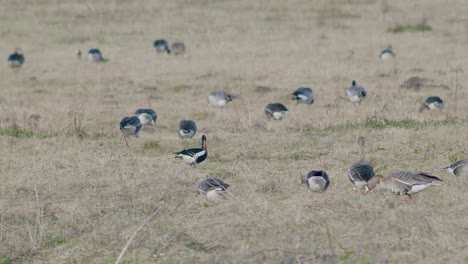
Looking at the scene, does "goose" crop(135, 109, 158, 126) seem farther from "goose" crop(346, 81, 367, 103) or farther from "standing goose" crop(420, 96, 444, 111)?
"standing goose" crop(420, 96, 444, 111)

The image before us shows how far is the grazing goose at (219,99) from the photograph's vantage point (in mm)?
18797

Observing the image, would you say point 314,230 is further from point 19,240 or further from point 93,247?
point 19,240

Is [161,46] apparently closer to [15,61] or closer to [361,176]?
[15,61]

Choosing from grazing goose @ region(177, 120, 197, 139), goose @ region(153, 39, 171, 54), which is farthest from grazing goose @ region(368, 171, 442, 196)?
goose @ region(153, 39, 171, 54)

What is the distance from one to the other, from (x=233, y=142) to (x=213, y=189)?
4168 mm

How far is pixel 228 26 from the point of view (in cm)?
3203

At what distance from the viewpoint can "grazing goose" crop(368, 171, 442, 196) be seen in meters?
9.58

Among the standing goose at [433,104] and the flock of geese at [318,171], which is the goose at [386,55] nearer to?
the flock of geese at [318,171]

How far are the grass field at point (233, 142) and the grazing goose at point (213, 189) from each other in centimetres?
14

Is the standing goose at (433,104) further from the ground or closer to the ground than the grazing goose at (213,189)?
further from the ground

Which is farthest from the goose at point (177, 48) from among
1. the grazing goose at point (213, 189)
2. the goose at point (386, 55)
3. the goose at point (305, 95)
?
the grazing goose at point (213, 189)

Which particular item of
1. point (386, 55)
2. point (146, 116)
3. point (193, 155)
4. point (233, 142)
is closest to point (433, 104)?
point (233, 142)

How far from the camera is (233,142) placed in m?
14.4

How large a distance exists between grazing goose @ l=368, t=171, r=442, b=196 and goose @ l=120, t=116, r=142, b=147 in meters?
6.31
